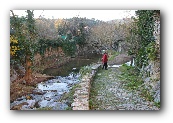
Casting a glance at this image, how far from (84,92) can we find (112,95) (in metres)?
0.46

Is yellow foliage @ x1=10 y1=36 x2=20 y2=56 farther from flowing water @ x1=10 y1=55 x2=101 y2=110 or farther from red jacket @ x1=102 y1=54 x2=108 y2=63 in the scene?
red jacket @ x1=102 y1=54 x2=108 y2=63

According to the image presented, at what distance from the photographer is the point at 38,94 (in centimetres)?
568

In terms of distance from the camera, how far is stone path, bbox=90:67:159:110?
5551mm

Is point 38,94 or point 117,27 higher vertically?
point 117,27

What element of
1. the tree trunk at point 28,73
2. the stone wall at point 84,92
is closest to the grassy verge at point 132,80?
the stone wall at point 84,92

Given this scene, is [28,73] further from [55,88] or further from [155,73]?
[155,73]

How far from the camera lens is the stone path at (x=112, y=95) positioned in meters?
5.55

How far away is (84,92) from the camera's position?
5918 mm

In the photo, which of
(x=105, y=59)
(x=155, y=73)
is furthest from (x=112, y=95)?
(x=155, y=73)

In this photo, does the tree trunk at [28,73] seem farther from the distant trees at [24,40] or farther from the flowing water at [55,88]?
the flowing water at [55,88]

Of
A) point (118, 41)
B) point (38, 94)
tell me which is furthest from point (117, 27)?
point (38, 94)
